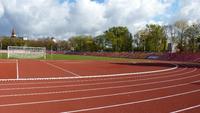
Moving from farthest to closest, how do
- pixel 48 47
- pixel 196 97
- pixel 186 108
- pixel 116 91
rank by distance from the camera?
pixel 48 47, pixel 116 91, pixel 196 97, pixel 186 108

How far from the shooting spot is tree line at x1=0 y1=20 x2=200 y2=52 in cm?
7812

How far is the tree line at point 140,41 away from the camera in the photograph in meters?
78.1

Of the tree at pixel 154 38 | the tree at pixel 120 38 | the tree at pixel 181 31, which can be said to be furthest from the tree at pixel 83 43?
the tree at pixel 181 31

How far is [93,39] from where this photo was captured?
4899 inches

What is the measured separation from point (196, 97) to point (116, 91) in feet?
10.3

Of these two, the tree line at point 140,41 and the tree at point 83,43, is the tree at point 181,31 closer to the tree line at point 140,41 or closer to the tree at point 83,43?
the tree line at point 140,41

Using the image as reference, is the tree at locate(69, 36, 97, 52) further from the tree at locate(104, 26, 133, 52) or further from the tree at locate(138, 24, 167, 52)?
the tree at locate(138, 24, 167, 52)

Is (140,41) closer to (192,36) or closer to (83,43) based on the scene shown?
(192,36)

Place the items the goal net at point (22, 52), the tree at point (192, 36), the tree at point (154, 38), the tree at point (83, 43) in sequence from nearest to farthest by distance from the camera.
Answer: the goal net at point (22, 52), the tree at point (192, 36), the tree at point (154, 38), the tree at point (83, 43)

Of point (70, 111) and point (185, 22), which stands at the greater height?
point (185, 22)

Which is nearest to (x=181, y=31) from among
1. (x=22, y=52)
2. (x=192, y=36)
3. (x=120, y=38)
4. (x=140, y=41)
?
(x=192, y=36)

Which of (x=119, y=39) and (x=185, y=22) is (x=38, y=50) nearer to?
(x=185, y=22)

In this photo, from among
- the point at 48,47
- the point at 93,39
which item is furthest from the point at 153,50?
the point at 48,47

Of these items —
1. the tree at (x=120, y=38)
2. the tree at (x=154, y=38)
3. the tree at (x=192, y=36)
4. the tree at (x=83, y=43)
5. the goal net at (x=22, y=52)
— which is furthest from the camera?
the tree at (x=83, y=43)
